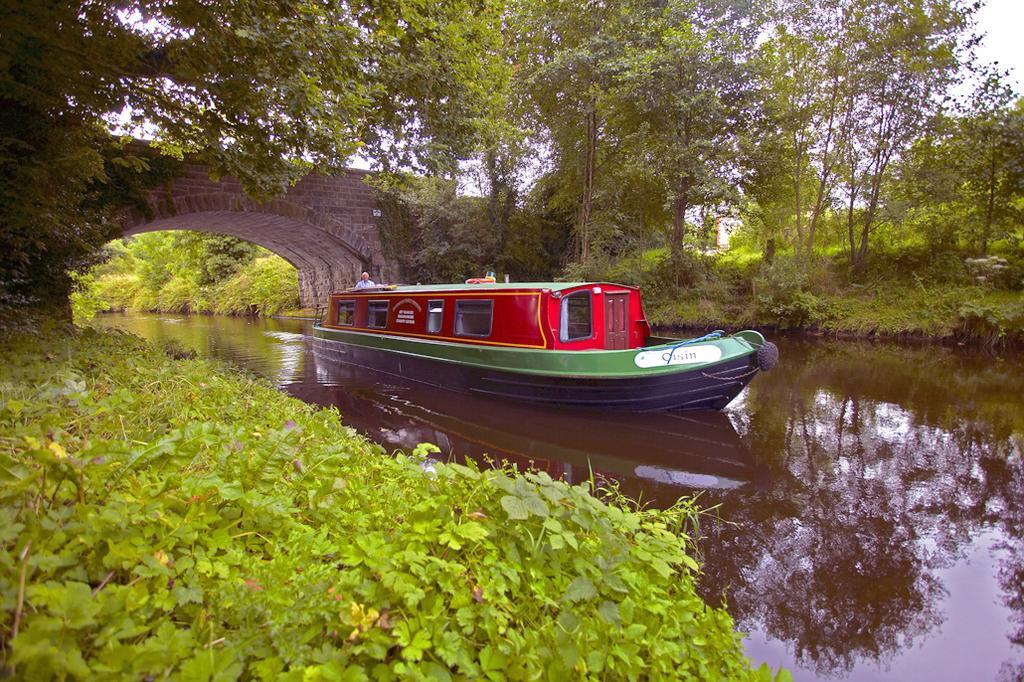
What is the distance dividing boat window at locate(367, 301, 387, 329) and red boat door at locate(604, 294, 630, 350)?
4339 millimetres

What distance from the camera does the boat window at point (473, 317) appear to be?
7141 millimetres

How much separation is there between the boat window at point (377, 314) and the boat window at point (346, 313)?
2.50 feet

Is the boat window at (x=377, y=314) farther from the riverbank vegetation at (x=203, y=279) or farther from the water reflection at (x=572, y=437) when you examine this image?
the riverbank vegetation at (x=203, y=279)

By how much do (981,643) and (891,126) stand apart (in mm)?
13241

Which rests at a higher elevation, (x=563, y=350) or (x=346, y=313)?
(x=346, y=313)

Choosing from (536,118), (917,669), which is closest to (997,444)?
(917,669)

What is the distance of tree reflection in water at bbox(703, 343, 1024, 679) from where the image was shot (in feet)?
8.89

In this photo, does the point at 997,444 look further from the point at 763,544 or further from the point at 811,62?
the point at 811,62

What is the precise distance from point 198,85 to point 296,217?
9713 millimetres

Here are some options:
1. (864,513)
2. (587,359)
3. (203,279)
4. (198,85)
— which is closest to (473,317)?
(587,359)

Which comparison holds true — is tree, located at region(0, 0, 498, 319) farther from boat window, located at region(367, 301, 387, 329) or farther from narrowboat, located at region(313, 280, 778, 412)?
boat window, located at region(367, 301, 387, 329)

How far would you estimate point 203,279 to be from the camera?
1033 inches

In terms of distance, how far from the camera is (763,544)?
336cm

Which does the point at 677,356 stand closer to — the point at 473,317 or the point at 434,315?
the point at 473,317
